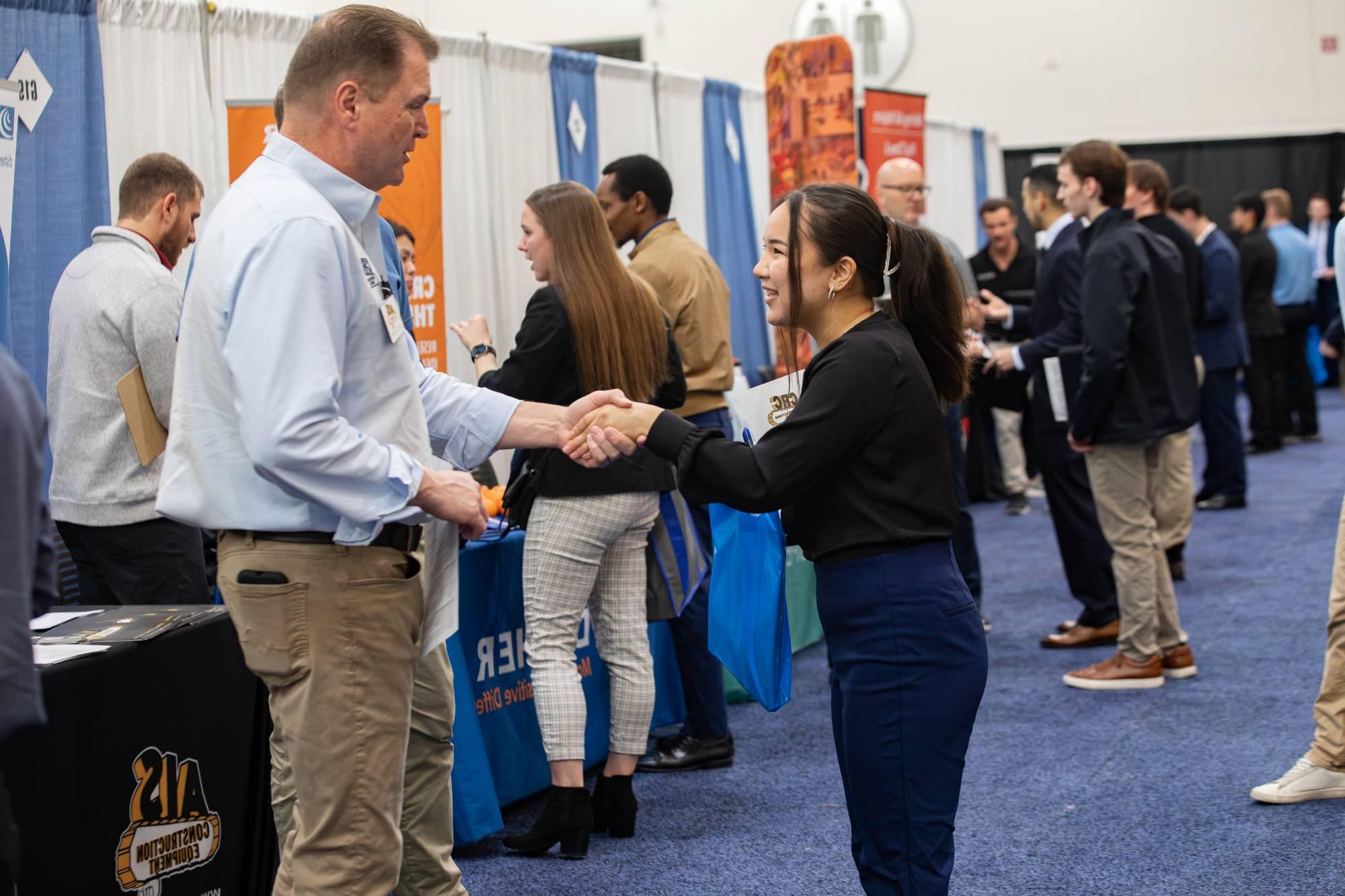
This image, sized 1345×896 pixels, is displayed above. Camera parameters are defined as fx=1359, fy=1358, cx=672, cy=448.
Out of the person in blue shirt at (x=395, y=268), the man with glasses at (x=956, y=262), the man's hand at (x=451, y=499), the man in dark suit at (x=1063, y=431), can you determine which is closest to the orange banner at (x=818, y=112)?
the man with glasses at (x=956, y=262)

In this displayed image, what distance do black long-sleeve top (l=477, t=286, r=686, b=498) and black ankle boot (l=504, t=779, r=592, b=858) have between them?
671 mm

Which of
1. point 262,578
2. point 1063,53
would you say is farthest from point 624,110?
point 1063,53

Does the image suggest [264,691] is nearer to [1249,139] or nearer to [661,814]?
[661,814]

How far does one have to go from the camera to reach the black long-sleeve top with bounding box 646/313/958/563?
5.99 ft

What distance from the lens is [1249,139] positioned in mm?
12688

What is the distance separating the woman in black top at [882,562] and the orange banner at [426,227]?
1976 mm

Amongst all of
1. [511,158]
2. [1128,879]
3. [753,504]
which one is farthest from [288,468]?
[511,158]

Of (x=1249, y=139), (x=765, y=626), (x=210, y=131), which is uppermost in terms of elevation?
(x=1249, y=139)

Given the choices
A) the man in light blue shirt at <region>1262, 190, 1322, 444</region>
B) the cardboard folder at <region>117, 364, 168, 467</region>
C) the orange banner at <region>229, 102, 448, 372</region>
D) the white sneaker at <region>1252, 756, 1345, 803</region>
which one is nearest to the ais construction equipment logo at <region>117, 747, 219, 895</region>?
the cardboard folder at <region>117, 364, 168, 467</region>

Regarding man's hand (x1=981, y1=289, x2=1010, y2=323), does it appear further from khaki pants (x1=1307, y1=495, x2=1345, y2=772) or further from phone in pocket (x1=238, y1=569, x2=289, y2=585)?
phone in pocket (x1=238, y1=569, x2=289, y2=585)

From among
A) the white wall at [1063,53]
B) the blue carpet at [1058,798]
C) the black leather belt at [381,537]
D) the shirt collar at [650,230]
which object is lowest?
the blue carpet at [1058,798]

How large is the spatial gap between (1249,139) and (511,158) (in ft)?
33.3

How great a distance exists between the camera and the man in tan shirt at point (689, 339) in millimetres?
3623

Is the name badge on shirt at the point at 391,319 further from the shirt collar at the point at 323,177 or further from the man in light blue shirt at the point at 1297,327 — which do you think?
the man in light blue shirt at the point at 1297,327
